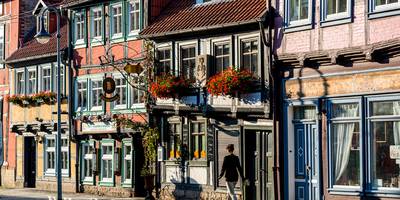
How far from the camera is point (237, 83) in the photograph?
2527 centimetres

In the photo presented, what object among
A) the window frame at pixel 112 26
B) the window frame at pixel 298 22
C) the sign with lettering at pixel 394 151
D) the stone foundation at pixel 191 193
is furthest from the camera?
the window frame at pixel 112 26

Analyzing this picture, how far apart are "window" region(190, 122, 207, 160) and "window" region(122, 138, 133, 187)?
416 cm

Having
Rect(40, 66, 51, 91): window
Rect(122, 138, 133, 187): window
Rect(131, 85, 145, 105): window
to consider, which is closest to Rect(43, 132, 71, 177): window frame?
Rect(40, 66, 51, 91): window

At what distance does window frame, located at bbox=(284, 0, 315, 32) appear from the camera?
23188 mm

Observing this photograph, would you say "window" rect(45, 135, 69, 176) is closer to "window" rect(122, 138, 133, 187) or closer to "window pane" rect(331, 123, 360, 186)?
"window" rect(122, 138, 133, 187)

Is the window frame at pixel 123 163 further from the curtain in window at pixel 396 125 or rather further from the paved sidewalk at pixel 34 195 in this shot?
the curtain in window at pixel 396 125

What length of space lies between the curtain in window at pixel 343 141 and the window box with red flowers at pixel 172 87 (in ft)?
21.6

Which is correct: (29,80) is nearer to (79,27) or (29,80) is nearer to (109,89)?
(79,27)

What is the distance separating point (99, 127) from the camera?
3369 centimetres

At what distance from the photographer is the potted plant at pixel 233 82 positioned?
995 inches

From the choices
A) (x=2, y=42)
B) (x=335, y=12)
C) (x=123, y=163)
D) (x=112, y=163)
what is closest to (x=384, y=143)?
(x=335, y=12)

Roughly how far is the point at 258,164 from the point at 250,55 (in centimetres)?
321

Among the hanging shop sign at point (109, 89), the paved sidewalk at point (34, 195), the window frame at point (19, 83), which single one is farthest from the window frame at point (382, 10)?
the window frame at point (19, 83)

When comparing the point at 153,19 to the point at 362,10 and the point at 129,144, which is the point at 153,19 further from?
the point at 362,10
